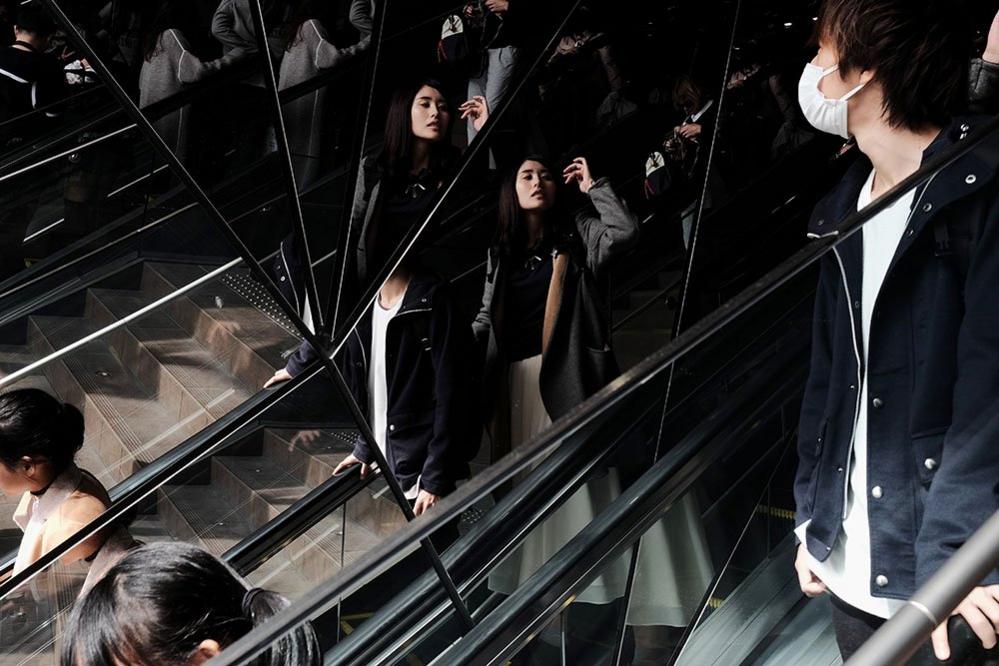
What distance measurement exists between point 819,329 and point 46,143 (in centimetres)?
205

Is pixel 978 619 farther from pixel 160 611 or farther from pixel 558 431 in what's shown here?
pixel 160 611

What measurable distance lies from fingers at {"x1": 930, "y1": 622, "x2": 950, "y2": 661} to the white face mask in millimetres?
778

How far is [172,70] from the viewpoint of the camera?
2.29 metres

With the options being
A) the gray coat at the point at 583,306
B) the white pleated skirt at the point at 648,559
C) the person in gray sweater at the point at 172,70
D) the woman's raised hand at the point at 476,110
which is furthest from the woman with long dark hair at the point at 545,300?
the white pleated skirt at the point at 648,559

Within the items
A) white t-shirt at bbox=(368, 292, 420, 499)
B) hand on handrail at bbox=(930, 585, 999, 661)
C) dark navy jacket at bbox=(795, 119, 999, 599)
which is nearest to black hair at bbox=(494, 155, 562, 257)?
white t-shirt at bbox=(368, 292, 420, 499)

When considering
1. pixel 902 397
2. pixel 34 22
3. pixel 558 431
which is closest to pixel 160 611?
pixel 558 431

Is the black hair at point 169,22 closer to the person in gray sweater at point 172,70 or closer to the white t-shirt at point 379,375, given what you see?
the person in gray sweater at point 172,70

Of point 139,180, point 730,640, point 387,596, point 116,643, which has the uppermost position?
point 139,180

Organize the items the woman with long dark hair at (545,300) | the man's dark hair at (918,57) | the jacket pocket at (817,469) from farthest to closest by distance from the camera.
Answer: the woman with long dark hair at (545,300)
the man's dark hair at (918,57)
the jacket pocket at (817,469)

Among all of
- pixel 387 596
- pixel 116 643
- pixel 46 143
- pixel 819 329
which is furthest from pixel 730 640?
pixel 46 143

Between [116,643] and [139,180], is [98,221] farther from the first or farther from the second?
[116,643]

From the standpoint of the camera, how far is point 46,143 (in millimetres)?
2807

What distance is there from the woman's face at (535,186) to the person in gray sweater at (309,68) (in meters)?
0.43

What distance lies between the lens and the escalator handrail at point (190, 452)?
101 inches
